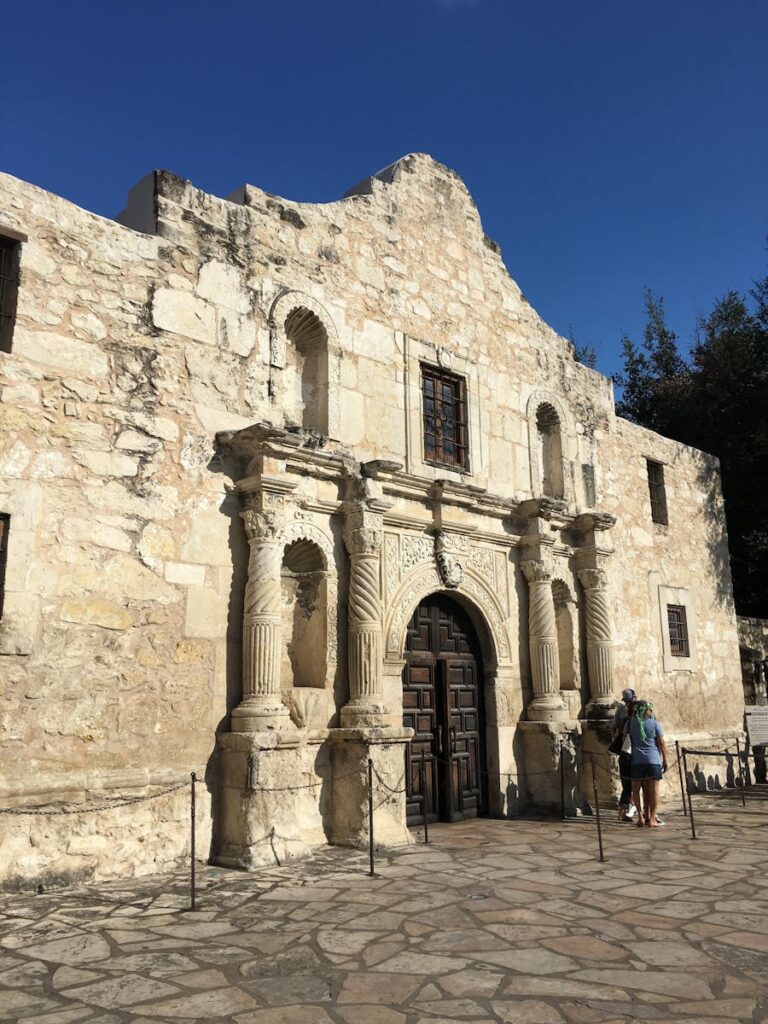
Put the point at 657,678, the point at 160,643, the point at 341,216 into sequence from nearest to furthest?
the point at 160,643 < the point at 341,216 < the point at 657,678

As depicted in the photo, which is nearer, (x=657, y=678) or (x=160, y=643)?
(x=160, y=643)

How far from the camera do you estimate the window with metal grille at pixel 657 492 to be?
13.1 meters

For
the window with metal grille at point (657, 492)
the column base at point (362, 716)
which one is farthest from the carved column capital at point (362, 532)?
the window with metal grille at point (657, 492)

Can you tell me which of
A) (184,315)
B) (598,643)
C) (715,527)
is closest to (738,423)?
(715,527)

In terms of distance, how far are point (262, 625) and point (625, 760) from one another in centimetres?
466

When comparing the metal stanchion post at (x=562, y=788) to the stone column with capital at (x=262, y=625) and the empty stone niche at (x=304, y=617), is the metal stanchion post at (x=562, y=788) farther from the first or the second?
the stone column with capital at (x=262, y=625)

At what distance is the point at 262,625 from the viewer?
711 centimetres

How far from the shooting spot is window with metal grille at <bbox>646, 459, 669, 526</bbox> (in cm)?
1312

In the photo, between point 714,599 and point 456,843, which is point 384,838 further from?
point 714,599

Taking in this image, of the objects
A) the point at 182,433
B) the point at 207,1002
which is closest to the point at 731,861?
the point at 207,1002

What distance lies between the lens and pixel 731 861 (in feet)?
22.5

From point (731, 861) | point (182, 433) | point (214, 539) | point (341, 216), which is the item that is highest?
point (341, 216)

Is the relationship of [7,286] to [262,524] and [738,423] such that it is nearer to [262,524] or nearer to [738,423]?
[262,524]

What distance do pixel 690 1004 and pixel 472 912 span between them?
180 cm
